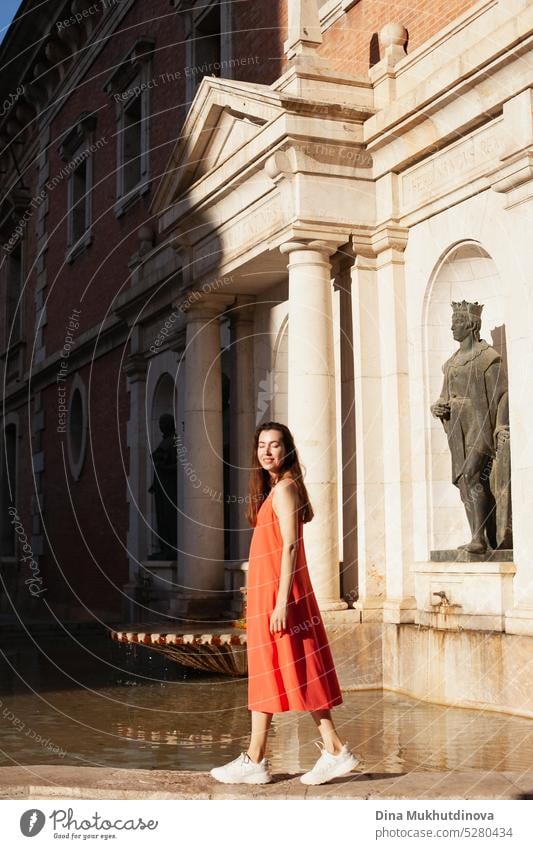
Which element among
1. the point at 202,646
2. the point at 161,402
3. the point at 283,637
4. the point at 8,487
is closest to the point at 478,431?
the point at 202,646

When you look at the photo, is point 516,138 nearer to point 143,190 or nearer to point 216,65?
point 216,65

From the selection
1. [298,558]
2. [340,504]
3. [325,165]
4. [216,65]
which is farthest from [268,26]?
[298,558]

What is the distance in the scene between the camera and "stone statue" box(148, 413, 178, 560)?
16.4 m

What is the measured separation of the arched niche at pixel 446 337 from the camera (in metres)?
10.5

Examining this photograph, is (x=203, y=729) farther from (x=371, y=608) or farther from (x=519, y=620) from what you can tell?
(x=371, y=608)

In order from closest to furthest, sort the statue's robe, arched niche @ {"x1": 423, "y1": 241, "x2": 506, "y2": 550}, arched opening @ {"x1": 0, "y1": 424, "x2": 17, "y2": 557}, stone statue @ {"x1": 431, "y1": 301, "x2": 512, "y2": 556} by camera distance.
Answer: stone statue @ {"x1": 431, "y1": 301, "x2": 512, "y2": 556}, the statue's robe, arched niche @ {"x1": 423, "y1": 241, "x2": 506, "y2": 550}, arched opening @ {"x1": 0, "y1": 424, "x2": 17, "y2": 557}

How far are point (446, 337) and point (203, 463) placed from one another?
4.24 m

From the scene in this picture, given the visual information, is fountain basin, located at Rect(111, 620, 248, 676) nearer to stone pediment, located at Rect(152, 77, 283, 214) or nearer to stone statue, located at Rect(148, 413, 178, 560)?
stone statue, located at Rect(148, 413, 178, 560)

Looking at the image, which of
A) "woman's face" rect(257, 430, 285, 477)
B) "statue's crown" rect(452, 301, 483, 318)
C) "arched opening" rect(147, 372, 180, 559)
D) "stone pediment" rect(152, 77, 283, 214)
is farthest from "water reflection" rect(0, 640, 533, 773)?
"stone pediment" rect(152, 77, 283, 214)

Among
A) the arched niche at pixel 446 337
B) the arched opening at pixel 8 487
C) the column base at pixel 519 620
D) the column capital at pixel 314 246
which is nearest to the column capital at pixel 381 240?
the column capital at pixel 314 246

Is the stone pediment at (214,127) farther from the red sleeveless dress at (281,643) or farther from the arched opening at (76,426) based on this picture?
the arched opening at (76,426)

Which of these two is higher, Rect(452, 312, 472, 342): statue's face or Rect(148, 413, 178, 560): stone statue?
Rect(452, 312, 472, 342): statue's face

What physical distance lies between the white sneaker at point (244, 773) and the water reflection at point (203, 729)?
1.16 meters

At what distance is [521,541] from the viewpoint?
8.93 metres
